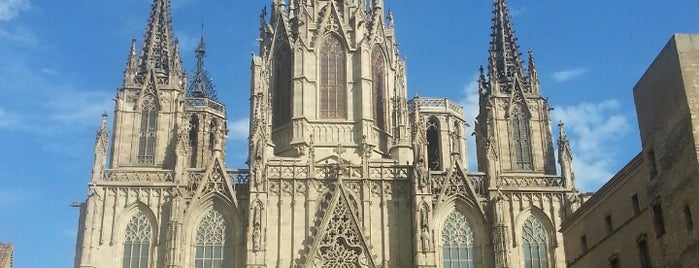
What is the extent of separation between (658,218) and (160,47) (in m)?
32.5

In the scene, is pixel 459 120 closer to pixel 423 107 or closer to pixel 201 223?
pixel 423 107

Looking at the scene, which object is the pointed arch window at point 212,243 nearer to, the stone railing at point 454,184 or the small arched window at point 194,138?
the small arched window at point 194,138

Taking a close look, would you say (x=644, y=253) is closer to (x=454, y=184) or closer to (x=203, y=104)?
(x=454, y=184)

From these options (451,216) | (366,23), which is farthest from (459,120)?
(451,216)

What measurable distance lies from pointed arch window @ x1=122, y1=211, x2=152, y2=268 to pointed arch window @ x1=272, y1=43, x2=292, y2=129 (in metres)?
10.3

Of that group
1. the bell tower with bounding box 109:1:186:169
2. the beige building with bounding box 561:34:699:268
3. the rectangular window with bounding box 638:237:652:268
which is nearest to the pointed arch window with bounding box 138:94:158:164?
the bell tower with bounding box 109:1:186:169

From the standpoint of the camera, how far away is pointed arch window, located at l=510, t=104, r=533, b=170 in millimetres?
49625

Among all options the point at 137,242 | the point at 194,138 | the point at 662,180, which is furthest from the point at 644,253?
the point at 194,138

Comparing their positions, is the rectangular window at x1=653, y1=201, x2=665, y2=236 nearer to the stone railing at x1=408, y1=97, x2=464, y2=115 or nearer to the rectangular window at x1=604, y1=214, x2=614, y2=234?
the rectangular window at x1=604, y1=214, x2=614, y2=234

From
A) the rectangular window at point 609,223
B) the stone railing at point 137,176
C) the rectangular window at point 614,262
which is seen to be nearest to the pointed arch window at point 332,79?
the stone railing at point 137,176

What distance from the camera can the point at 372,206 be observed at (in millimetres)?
45906

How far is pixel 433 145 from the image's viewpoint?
59812mm

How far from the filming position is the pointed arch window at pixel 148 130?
48000 millimetres

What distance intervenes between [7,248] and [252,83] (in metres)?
16.9
